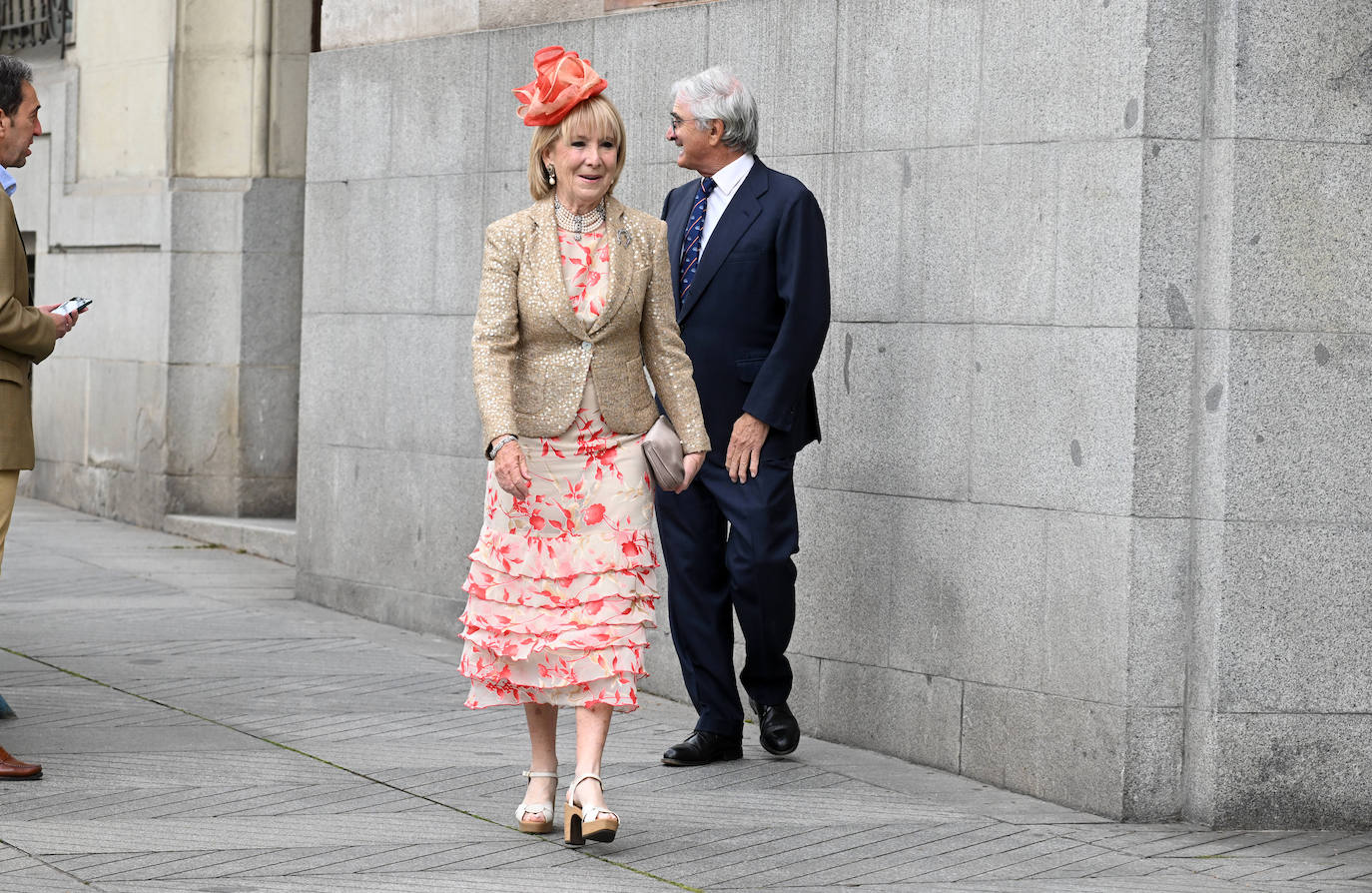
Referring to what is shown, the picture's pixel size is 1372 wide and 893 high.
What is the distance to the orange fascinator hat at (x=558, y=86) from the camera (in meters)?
5.49

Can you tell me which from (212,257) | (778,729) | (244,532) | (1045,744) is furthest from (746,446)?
(212,257)

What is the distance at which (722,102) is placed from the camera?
6559 mm

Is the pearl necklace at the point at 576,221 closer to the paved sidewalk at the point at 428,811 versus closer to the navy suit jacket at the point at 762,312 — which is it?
the navy suit jacket at the point at 762,312

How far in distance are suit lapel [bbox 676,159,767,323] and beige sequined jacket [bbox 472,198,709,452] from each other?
3.05 feet

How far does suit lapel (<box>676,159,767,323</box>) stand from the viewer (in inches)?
260

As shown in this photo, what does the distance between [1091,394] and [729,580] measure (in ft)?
4.49

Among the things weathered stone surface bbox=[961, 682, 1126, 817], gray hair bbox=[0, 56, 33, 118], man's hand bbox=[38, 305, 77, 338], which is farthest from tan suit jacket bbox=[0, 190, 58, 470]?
weathered stone surface bbox=[961, 682, 1126, 817]

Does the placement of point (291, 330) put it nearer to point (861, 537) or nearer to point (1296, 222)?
point (861, 537)

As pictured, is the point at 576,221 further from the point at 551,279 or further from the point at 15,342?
the point at 15,342

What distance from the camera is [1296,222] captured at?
5.99m

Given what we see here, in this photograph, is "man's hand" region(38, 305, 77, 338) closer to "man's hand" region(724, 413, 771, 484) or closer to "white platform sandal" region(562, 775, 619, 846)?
"man's hand" region(724, 413, 771, 484)

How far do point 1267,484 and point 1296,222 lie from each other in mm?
737

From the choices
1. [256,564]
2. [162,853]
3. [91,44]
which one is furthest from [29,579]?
[162,853]

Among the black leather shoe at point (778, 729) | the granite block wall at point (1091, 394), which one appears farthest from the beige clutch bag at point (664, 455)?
the black leather shoe at point (778, 729)
